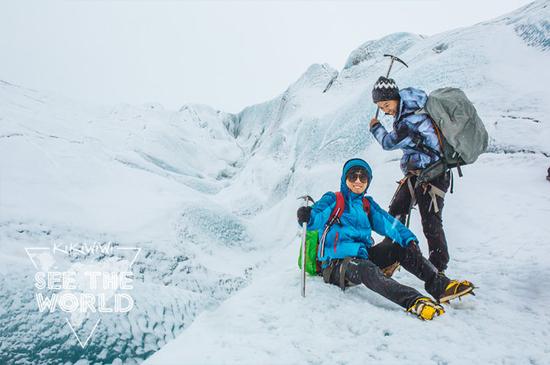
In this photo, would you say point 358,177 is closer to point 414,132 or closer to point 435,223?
point 414,132

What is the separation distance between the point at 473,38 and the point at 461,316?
8545mm

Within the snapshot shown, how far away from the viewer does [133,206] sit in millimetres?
7293

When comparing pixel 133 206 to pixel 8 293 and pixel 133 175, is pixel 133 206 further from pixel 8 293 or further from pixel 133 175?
pixel 8 293

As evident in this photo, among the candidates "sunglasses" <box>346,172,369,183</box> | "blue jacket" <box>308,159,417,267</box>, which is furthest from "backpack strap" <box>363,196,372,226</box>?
"sunglasses" <box>346,172,369,183</box>

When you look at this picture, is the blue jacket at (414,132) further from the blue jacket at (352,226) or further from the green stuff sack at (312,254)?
the green stuff sack at (312,254)

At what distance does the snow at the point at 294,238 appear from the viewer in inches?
104

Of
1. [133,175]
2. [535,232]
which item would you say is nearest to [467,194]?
[535,232]

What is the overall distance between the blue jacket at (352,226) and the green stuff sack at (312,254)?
0.15 meters

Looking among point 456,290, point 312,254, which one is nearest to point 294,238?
point 312,254

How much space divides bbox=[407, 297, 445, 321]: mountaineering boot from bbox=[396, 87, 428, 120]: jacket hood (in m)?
1.82

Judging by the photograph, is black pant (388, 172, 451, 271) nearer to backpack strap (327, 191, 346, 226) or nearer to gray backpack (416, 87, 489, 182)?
gray backpack (416, 87, 489, 182)

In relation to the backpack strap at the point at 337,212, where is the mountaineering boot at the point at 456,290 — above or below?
below

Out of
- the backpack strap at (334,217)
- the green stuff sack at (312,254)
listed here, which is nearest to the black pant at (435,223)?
the backpack strap at (334,217)

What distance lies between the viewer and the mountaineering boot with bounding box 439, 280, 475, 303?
2.94m
